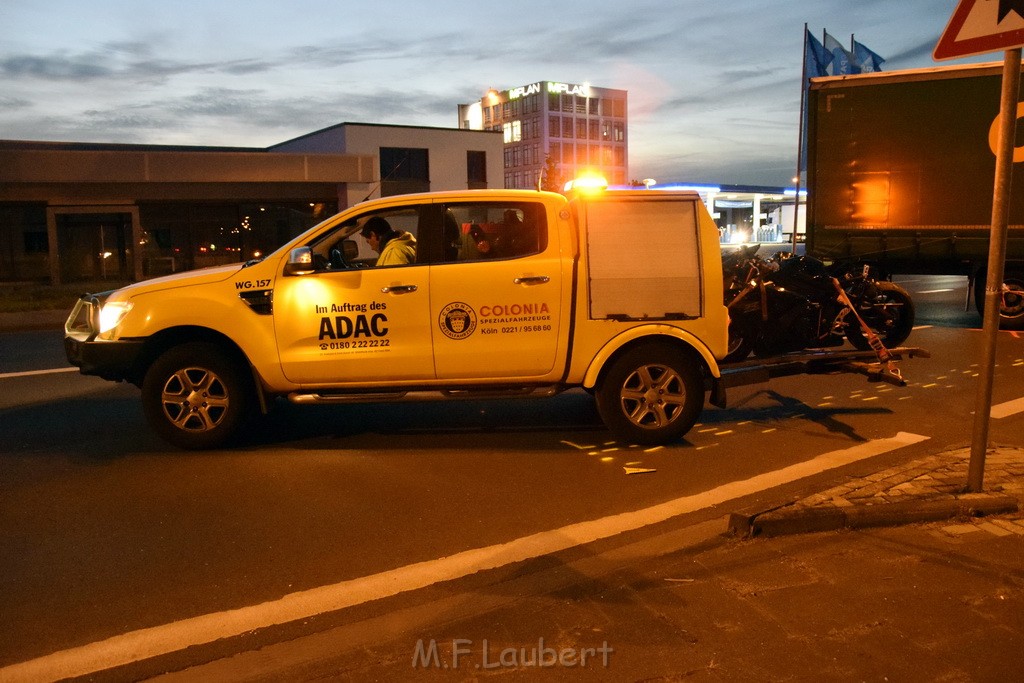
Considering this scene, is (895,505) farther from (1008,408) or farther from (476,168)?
(476,168)

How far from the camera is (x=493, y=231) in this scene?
6691 millimetres

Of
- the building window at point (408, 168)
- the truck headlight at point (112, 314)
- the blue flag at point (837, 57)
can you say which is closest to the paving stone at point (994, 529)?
the truck headlight at point (112, 314)

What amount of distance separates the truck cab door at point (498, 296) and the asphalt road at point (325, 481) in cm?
68

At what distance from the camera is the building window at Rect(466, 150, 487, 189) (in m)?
46.2

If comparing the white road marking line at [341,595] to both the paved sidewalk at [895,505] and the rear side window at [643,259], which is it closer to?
the paved sidewalk at [895,505]

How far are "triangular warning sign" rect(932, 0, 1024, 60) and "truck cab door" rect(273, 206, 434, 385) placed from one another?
11.9ft

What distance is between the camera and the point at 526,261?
654cm

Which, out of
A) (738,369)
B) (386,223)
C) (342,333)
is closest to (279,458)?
(342,333)

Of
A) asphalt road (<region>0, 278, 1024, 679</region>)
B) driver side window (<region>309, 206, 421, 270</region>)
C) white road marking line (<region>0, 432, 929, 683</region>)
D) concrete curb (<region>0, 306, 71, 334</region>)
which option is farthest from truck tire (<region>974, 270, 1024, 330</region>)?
concrete curb (<region>0, 306, 71, 334</region>)

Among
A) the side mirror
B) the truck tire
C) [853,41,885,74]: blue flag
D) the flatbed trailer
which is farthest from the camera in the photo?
[853,41,885,74]: blue flag

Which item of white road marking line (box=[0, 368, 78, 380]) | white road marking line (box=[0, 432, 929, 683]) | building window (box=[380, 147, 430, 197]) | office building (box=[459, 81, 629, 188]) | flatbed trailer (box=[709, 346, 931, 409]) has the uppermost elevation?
office building (box=[459, 81, 629, 188])

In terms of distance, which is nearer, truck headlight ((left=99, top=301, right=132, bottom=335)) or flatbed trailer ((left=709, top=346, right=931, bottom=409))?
truck headlight ((left=99, top=301, right=132, bottom=335))

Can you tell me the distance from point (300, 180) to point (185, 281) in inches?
1060

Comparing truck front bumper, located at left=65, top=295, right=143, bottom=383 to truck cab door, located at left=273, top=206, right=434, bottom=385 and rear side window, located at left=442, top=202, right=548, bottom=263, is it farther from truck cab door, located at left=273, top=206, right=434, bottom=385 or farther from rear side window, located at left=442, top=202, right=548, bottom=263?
rear side window, located at left=442, top=202, right=548, bottom=263
